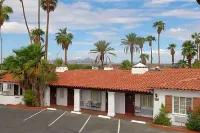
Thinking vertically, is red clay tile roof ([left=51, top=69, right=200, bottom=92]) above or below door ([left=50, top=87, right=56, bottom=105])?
above

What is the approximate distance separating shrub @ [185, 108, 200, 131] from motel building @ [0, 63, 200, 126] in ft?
1.71

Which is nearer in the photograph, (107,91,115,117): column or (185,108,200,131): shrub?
(185,108,200,131): shrub

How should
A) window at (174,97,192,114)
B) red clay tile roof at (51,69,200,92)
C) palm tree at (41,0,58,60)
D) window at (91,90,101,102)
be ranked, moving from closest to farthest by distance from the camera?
window at (174,97,192,114), red clay tile roof at (51,69,200,92), window at (91,90,101,102), palm tree at (41,0,58,60)

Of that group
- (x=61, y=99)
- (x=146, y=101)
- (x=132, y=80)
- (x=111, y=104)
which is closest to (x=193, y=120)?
(x=146, y=101)

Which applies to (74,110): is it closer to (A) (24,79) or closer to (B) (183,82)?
(A) (24,79)

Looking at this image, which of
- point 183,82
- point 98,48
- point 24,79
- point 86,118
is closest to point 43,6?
point 98,48

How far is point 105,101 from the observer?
91.9 ft

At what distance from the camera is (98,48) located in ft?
198

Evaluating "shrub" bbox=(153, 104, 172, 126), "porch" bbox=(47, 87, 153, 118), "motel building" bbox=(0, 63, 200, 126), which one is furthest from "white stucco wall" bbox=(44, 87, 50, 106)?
"shrub" bbox=(153, 104, 172, 126)

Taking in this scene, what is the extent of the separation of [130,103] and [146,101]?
5.77 ft

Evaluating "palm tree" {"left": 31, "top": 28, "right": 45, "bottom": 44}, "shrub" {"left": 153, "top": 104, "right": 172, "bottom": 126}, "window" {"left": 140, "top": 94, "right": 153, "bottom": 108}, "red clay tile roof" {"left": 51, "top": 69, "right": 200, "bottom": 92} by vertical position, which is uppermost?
"palm tree" {"left": 31, "top": 28, "right": 45, "bottom": 44}

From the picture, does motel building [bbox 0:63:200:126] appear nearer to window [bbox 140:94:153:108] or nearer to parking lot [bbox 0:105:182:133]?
window [bbox 140:94:153:108]

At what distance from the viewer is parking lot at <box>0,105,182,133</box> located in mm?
20203

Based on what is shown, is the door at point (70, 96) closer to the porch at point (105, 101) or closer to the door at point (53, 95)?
the porch at point (105, 101)
